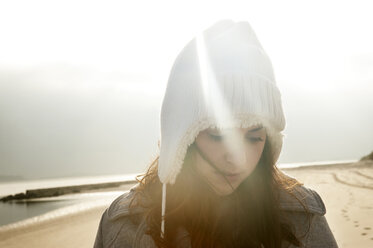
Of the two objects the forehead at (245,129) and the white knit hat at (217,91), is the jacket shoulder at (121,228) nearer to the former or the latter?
the white knit hat at (217,91)

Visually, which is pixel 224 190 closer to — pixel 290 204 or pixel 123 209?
pixel 290 204

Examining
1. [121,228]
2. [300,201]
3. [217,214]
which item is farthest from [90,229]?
[300,201]

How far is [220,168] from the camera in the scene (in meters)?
1.51

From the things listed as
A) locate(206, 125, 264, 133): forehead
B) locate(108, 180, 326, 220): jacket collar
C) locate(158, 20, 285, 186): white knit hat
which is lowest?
locate(108, 180, 326, 220): jacket collar

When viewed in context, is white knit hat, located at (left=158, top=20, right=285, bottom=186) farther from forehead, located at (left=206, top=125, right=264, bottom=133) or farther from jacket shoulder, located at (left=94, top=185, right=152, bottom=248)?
jacket shoulder, located at (left=94, top=185, right=152, bottom=248)

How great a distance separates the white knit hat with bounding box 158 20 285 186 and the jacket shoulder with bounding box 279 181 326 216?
33 cm

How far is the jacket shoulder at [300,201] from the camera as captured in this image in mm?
1687

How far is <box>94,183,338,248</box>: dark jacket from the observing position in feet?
5.39

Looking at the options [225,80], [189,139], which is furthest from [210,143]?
[225,80]

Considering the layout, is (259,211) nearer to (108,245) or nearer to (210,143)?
(210,143)

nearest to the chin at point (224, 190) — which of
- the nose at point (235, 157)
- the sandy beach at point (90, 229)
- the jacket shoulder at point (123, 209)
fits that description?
the nose at point (235, 157)

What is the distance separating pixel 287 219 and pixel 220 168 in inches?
20.4

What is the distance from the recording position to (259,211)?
1.64 meters

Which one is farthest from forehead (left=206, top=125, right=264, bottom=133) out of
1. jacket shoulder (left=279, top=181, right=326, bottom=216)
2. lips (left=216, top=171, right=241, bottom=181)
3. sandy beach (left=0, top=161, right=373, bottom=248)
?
sandy beach (left=0, top=161, right=373, bottom=248)
